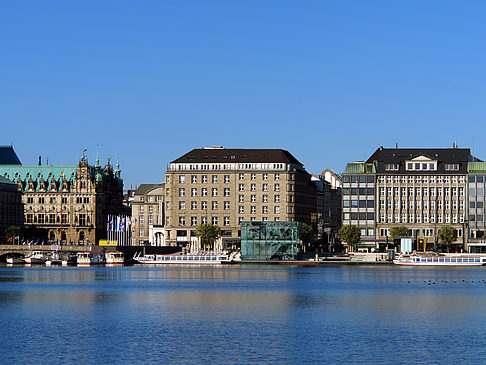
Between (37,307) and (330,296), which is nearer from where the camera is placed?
(37,307)

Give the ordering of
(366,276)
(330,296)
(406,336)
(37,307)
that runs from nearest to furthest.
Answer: (406,336) < (37,307) < (330,296) < (366,276)

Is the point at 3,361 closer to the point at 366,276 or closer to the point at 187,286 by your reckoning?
the point at 187,286

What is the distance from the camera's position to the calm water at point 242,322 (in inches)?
2795

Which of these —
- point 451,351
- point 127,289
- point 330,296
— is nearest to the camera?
point 451,351

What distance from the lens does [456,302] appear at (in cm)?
11125

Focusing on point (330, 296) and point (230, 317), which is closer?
point (230, 317)

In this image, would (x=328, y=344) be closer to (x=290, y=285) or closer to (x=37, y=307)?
(x=37, y=307)

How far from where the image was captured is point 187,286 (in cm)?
14000

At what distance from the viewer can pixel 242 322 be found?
293 ft

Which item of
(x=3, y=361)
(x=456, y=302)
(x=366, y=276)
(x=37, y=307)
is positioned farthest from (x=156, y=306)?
(x=366, y=276)

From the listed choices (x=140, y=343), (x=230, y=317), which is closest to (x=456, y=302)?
(x=230, y=317)

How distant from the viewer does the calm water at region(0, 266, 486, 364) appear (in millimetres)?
71000

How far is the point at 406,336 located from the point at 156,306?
107 ft

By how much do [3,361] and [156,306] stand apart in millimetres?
38562
